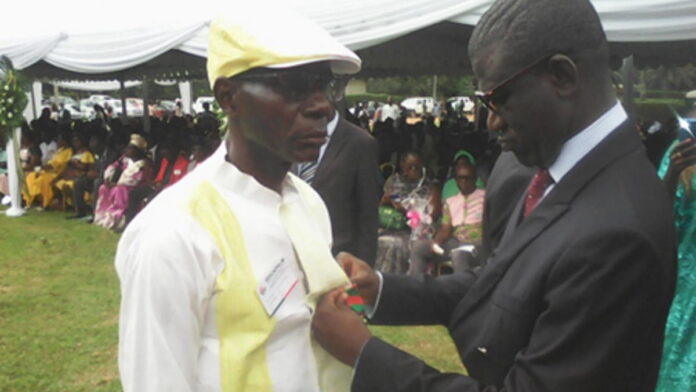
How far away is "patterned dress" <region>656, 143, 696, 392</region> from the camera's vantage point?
3350mm

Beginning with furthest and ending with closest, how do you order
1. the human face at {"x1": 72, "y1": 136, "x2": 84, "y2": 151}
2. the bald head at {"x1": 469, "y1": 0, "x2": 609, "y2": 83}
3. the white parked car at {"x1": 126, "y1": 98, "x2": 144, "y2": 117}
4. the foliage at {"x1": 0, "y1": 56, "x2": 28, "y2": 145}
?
the white parked car at {"x1": 126, "y1": 98, "x2": 144, "y2": 117} < the human face at {"x1": 72, "y1": 136, "x2": 84, "y2": 151} < the foliage at {"x1": 0, "y1": 56, "x2": 28, "y2": 145} < the bald head at {"x1": 469, "y1": 0, "x2": 609, "y2": 83}

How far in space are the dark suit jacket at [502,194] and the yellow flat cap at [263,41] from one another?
1.30m

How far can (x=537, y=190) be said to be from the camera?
1.73 m

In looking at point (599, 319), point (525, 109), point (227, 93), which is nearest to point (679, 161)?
point (525, 109)

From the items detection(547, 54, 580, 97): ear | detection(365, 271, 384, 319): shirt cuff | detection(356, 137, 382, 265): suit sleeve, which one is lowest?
detection(356, 137, 382, 265): suit sleeve

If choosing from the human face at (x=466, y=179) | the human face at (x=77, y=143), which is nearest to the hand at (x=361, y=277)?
the human face at (x=466, y=179)

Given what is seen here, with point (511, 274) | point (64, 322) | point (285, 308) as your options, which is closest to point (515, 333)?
point (511, 274)

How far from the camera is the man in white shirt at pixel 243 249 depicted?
1420mm

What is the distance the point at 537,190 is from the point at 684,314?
213 centimetres

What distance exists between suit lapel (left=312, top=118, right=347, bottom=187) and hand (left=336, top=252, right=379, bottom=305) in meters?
1.97

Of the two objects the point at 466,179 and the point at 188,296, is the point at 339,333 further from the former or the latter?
the point at 466,179

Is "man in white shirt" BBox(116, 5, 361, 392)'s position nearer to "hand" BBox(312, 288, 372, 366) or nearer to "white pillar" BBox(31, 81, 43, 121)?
"hand" BBox(312, 288, 372, 366)

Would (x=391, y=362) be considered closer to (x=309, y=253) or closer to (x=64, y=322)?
(x=309, y=253)

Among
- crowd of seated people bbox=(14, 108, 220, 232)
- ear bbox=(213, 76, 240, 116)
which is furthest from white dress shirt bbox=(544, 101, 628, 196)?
crowd of seated people bbox=(14, 108, 220, 232)
